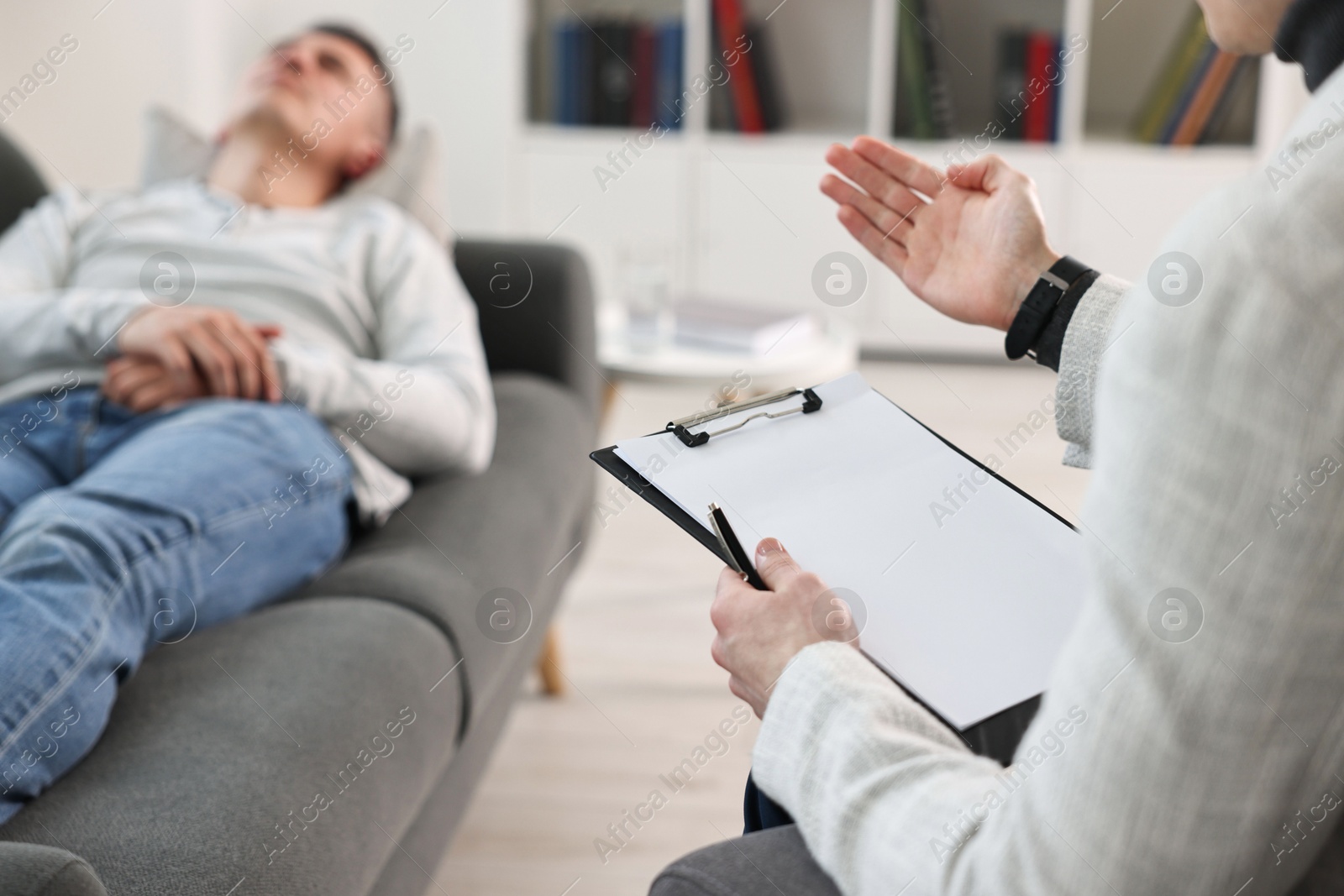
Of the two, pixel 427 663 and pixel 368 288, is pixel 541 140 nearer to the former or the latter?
pixel 368 288

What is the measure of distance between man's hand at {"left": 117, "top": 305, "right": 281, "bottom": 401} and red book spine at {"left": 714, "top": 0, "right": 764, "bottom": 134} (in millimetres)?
2276

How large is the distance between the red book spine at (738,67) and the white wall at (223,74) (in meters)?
0.60

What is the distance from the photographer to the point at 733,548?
692 mm

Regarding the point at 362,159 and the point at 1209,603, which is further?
the point at 362,159

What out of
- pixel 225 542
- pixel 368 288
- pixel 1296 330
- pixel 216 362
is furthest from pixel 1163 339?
pixel 368 288

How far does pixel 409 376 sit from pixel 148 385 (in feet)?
0.96

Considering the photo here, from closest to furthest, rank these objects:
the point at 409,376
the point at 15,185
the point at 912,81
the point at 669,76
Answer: the point at 409,376, the point at 15,185, the point at 912,81, the point at 669,76

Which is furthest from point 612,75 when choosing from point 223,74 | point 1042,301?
point 1042,301

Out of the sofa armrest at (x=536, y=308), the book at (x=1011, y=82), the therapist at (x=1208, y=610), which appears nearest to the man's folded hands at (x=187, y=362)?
the sofa armrest at (x=536, y=308)

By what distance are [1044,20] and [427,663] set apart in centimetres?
303

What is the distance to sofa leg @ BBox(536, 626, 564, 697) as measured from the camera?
1.75 metres

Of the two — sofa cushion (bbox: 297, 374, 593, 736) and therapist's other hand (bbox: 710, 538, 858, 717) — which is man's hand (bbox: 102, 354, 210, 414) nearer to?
sofa cushion (bbox: 297, 374, 593, 736)

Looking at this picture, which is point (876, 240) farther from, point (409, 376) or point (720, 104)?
point (720, 104)

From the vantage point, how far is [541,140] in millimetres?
3438
